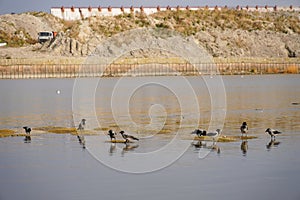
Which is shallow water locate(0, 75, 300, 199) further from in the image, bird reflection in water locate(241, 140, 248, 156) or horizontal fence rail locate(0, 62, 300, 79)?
horizontal fence rail locate(0, 62, 300, 79)

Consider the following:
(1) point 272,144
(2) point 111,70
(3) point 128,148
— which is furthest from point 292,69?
(3) point 128,148

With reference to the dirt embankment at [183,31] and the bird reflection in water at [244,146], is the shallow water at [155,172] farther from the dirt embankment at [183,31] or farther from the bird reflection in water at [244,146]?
the dirt embankment at [183,31]

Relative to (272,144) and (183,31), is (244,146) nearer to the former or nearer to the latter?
(272,144)

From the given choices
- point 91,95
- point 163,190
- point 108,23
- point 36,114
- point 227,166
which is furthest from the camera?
point 108,23

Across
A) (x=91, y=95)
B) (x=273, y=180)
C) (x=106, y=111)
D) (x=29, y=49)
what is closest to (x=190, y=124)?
(x=106, y=111)

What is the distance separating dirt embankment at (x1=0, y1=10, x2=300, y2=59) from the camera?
7476cm

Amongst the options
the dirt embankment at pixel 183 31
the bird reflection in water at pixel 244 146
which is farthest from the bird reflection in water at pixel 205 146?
the dirt embankment at pixel 183 31

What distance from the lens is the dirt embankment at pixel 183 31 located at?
7476cm

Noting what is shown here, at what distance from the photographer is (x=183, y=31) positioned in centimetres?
8456

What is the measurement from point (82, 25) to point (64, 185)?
6794cm

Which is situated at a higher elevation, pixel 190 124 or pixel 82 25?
pixel 82 25

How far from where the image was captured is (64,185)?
13094mm

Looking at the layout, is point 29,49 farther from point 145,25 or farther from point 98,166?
point 98,166

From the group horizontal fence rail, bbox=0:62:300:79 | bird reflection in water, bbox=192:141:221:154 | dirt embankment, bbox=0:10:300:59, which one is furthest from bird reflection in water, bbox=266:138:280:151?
dirt embankment, bbox=0:10:300:59
